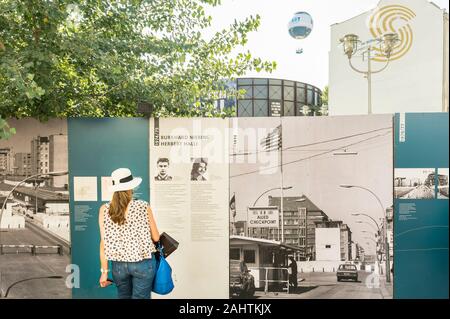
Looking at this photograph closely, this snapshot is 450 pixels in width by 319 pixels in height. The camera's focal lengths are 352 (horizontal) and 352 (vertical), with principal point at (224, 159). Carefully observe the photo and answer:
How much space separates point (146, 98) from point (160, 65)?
55cm

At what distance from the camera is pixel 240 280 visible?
415 cm

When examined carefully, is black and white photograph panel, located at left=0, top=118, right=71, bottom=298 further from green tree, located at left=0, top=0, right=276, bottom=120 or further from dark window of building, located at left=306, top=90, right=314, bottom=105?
dark window of building, located at left=306, top=90, right=314, bottom=105

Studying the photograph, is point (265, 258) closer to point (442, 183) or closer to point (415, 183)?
point (415, 183)

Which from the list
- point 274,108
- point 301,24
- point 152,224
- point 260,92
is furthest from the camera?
point 274,108

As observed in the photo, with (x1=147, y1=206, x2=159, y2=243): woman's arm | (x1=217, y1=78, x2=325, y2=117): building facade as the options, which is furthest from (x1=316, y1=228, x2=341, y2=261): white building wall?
(x1=217, y1=78, x2=325, y2=117): building facade

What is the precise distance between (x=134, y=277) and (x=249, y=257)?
1452 mm

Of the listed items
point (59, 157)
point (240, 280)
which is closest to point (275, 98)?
point (240, 280)

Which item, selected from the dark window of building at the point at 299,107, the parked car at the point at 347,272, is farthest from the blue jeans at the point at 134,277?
the dark window of building at the point at 299,107

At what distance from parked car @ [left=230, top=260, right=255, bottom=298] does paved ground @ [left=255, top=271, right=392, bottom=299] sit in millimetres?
122

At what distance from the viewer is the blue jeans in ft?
10.5

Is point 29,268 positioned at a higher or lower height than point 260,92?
lower
